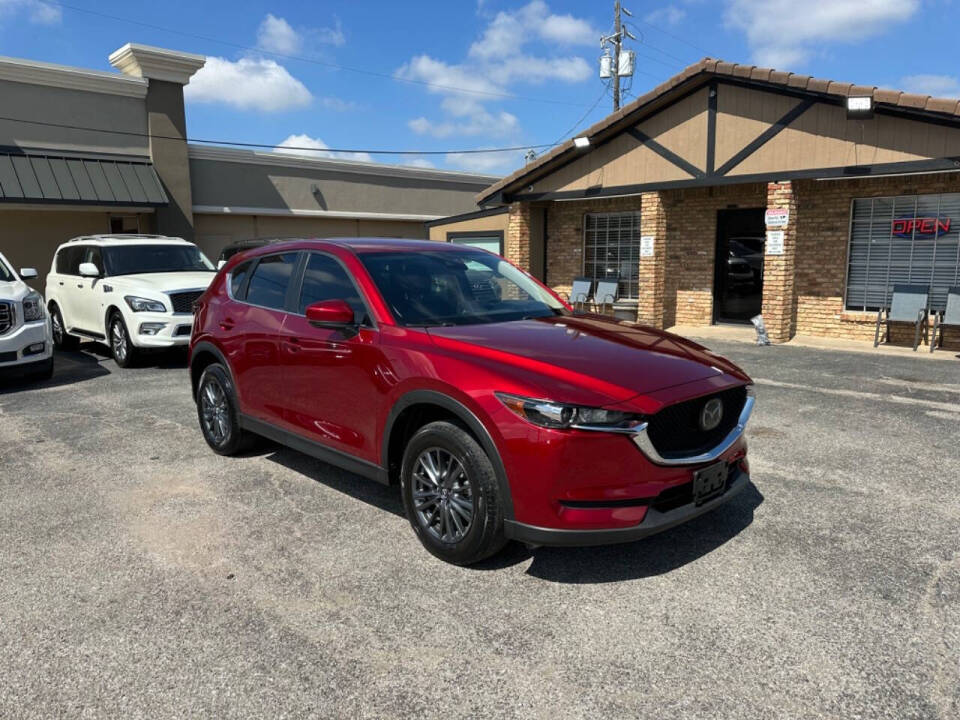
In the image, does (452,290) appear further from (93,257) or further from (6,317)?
(93,257)

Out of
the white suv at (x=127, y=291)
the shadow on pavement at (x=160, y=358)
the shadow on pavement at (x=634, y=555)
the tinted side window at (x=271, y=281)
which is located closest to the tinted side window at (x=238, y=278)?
the tinted side window at (x=271, y=281)

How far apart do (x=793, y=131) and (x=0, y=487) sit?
1191cm

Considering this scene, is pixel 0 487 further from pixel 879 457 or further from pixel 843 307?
pixel 843 307

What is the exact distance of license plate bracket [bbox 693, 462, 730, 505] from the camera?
3488mm

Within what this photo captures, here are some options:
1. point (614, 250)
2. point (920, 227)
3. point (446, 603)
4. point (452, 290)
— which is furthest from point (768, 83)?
point (446, 603)

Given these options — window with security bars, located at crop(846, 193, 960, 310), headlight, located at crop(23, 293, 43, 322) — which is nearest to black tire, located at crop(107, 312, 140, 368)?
headlight, located at crop(23, 293, 43, 322)

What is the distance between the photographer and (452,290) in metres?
4.56

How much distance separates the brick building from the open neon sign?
0.02 meters

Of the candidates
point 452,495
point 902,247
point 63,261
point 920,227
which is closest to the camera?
point 452,495

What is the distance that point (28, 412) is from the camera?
756cm

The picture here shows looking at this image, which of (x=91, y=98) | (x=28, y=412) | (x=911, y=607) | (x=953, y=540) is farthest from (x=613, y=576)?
(x=91, y=98)

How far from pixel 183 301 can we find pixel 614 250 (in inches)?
375

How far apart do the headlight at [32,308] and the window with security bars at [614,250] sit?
36.4ft

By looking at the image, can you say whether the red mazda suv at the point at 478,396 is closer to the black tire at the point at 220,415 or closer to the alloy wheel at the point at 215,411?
the black tire at the point at 220,415
